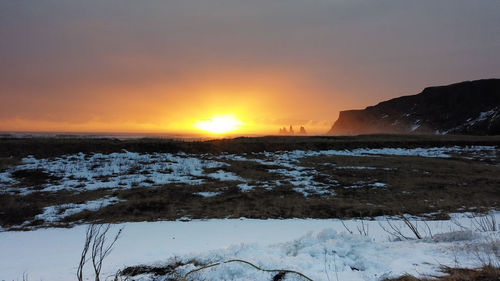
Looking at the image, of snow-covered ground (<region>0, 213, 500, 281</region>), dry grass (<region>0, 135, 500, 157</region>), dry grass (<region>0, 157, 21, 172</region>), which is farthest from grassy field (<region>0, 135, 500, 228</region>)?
snow-covered ground (<region>0, 213, 500, 281</region>)

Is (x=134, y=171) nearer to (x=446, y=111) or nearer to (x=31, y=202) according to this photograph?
(x=31, y=202)

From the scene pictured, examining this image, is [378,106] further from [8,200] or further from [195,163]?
[8,200]

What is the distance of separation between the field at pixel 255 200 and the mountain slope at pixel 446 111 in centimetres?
7323

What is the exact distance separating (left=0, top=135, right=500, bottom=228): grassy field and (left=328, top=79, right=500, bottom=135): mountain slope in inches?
2774

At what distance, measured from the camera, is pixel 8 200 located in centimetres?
1076

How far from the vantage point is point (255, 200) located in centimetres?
1147

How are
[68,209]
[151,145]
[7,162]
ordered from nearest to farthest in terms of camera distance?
[68,209] < [7,162] < [151,145]

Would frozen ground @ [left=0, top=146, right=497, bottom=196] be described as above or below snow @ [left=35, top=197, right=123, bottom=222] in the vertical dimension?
above

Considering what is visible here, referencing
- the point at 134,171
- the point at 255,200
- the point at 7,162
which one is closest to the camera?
the point at 255,200

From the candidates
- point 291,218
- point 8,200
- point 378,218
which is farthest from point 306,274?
point 8,200

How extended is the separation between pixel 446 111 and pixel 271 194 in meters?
111

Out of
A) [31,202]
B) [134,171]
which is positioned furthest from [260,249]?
[134,171]

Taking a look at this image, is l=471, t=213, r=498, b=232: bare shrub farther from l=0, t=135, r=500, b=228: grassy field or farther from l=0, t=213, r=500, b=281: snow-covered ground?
l=0, t=135, r=500, b=228: grassy field

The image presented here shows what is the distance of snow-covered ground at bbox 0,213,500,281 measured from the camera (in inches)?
161
